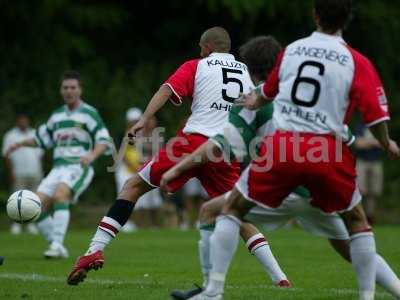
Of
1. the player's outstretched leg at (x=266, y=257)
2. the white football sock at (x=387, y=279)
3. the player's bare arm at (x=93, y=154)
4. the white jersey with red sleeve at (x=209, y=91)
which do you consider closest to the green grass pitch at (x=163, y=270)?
the player's outstretched leg at (x=266, y=257)

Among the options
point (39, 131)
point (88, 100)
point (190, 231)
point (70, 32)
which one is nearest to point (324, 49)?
point (39, 131)

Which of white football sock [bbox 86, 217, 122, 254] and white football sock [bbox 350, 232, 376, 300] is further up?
white football sock [bbox 86, 217, 122, 254]

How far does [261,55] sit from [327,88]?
80 cm

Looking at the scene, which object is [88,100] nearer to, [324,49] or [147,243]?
[147,243]

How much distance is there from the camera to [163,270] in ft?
36.3

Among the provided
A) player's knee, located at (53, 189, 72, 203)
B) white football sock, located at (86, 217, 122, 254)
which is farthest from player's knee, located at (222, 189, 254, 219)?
player's knee, located at (53, 189, 72, 203)

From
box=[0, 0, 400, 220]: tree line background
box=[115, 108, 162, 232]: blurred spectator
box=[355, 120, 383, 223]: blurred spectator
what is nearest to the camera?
box=[115, 108, 162, 232]: blurred spectator

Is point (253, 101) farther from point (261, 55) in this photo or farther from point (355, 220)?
point (355, 220)

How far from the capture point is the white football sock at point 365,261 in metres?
6.94

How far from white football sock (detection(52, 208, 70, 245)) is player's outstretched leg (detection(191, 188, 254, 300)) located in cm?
599

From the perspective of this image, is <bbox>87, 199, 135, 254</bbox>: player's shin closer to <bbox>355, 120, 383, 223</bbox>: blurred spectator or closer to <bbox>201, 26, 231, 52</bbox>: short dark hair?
<bbox>201, 26, 231, 52</bbox>: short dark hair

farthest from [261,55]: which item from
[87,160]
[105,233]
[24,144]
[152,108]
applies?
[24,144]

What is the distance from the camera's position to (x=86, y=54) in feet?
79.8

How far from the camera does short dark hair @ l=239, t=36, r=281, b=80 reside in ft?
24.4
